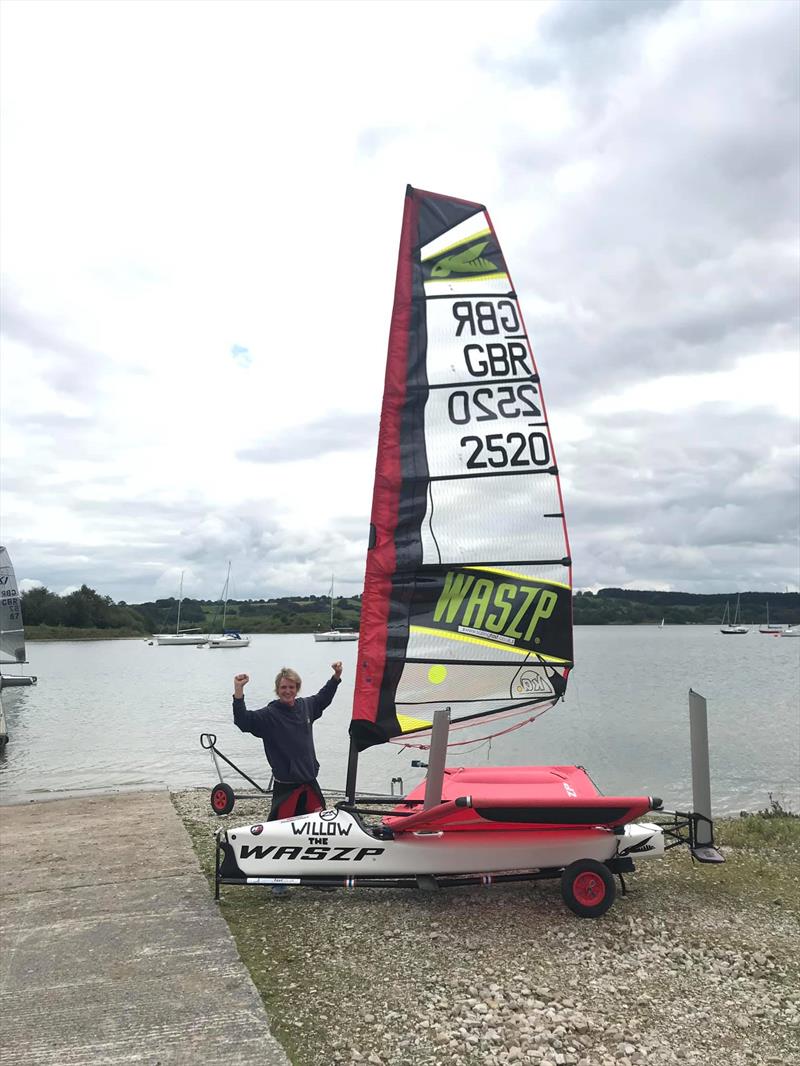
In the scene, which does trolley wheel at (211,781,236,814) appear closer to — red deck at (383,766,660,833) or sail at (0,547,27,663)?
red deck at (383,766,660,833)

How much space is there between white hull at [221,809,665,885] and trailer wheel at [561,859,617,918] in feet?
0.46

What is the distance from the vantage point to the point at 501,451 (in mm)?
6273

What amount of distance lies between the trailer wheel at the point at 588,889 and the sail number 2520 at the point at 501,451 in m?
2.89

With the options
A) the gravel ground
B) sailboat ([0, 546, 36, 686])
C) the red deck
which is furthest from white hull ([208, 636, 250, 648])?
the red deck

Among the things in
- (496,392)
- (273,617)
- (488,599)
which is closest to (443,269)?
(496,392)

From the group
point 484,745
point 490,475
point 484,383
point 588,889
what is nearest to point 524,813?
point 588,889

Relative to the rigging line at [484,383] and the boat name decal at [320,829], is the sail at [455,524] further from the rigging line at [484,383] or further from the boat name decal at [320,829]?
the boat name decal at [320,829]

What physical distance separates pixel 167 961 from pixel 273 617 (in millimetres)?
108456

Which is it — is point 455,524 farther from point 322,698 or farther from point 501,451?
point 322,698

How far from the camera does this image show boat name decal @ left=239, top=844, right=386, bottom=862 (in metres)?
5.06

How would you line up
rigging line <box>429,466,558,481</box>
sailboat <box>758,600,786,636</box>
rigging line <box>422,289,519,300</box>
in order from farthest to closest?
1. sailboat <box>758,600,786,636</box>
2. rigging line <box>422,289,519,300</box>
3. rigging line <box>429,466,558,481</box>

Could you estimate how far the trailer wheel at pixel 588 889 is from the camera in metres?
4.90

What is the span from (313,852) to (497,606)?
7.36 feet

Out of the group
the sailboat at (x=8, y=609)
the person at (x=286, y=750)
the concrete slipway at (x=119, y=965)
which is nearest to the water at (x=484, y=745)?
the sailboat at (x=8, y=609)
